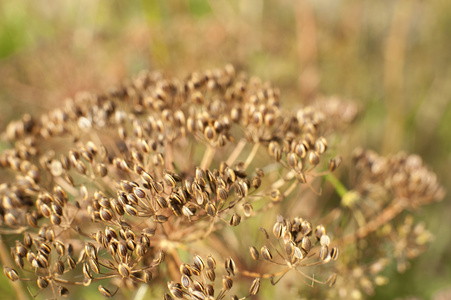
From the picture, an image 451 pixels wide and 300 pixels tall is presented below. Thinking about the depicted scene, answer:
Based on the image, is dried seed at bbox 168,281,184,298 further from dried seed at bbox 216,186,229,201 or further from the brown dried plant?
dried seed at bbox 216,186,229,201

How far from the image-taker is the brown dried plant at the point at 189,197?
5.17 feet

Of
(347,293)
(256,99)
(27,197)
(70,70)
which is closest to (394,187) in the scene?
(347,293)

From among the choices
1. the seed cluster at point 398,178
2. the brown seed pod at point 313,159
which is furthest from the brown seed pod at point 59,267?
the seed cluster at point 398,178

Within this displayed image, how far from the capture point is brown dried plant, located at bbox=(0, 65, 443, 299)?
1575mm

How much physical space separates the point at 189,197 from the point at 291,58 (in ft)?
8.82

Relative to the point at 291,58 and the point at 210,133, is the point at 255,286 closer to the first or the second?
the point at 210,133

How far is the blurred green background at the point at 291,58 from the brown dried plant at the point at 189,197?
1068 millimetres

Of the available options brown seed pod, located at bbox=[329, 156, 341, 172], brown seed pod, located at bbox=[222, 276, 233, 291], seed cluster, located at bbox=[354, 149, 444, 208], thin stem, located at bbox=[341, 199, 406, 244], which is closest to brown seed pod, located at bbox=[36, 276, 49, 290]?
brown seed pod, located at bbox=[222, 276, 233, 291]

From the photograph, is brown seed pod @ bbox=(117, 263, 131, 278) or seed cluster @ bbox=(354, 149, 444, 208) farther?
seed cluster @ bbox=(354, 149, 444, 208)

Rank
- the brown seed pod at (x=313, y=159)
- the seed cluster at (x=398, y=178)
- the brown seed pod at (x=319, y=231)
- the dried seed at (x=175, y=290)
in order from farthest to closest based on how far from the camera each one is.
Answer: the seed cluster at (x=398, y=178) → the brown seed pod at (x=313, y=159) → the brown seed pod at (x=319, y=231) → the dried seed at (x=175, y=290)

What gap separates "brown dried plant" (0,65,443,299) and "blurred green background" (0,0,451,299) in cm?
107

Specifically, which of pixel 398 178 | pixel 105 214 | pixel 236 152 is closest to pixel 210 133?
pixel 236 152

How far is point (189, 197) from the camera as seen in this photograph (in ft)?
5.31

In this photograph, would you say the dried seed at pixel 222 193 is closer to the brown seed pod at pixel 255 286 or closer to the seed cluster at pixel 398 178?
the brown seed pod at pixel 255 286
